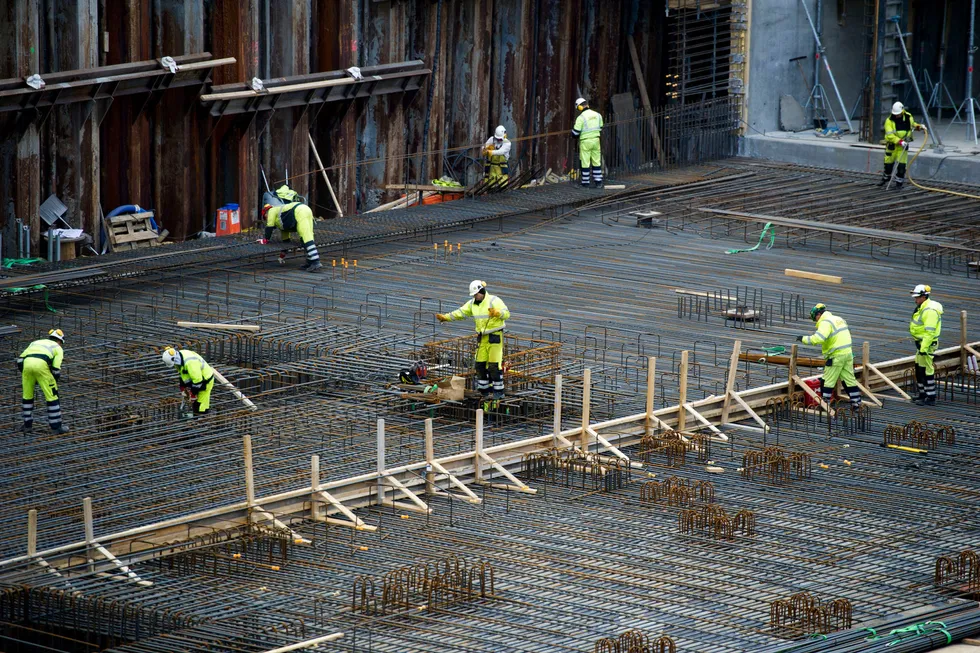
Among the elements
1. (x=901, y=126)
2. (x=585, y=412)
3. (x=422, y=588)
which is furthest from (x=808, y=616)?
(x=901, y=126)

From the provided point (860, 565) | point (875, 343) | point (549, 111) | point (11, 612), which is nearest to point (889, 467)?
point (860, 565)

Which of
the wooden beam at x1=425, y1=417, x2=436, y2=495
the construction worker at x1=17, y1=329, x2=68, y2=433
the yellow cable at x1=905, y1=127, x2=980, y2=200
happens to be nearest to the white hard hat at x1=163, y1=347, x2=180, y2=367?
the construction worker at x1=17, y1=329, x2=68, y2=433

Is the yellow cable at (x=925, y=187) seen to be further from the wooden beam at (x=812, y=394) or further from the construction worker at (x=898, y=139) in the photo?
the wooden beam at (x=812, y=394)

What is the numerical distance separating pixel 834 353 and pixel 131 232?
1260cm

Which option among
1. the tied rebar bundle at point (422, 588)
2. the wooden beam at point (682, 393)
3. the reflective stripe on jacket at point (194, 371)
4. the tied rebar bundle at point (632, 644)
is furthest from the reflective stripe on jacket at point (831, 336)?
the tied rebar bundle at point (632, 644)

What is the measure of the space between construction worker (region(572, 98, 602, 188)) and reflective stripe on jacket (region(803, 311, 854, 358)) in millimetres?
12429

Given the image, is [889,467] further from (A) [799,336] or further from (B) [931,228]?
(B) [931,228]

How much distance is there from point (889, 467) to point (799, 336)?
5236 mm

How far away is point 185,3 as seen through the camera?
99.9ft

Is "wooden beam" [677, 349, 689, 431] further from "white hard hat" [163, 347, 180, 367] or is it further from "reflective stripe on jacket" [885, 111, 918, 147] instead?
"reflective stripe on jacket" [885, 111, 918, 147]

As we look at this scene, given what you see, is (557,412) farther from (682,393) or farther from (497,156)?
(497,156)

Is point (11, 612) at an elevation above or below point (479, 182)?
below

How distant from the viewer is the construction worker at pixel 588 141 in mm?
33844

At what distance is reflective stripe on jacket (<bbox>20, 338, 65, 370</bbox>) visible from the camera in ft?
65.4
